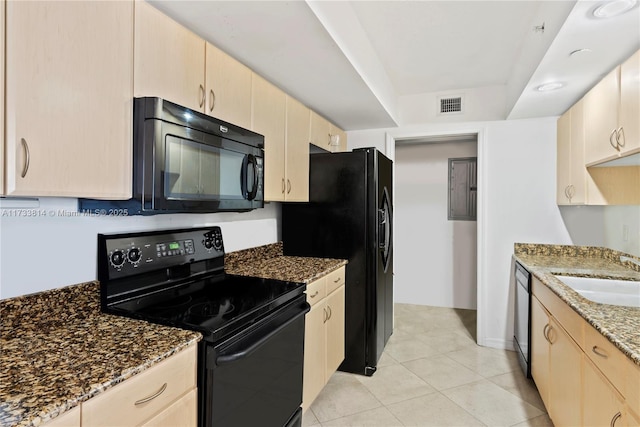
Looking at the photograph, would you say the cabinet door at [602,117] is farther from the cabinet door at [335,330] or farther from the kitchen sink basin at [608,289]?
the cabinet door at [335,330]

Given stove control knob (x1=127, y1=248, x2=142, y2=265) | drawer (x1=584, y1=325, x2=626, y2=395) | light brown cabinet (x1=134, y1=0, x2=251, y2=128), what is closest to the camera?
drawer (x1=584, y1=325, x2=626, y2=395)

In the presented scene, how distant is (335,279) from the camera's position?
2.39 meters

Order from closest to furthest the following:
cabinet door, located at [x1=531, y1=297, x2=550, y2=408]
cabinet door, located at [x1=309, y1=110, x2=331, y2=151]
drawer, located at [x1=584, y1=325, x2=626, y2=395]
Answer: drawer, located at [x1=584, y1=325, x2=626, y2=395] < cabinet door, located at [x1=531, y1=297, x2=550, y2=408] < cabinet door, located at [x1=309, y1=110, x2=331, y2=151]

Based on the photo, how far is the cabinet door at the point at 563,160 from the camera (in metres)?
2.71

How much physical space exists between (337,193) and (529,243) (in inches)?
74.7

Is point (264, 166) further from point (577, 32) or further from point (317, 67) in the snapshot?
point (577, 32)

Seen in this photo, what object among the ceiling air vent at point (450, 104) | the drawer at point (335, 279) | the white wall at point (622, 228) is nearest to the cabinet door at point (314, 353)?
the drawer at point (335, 279)

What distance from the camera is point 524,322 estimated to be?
8.61 feet

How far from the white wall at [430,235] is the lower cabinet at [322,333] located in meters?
2.18

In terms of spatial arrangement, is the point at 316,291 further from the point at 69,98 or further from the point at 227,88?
the point at 69,98

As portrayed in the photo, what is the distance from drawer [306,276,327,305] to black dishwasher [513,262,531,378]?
5.02 ft

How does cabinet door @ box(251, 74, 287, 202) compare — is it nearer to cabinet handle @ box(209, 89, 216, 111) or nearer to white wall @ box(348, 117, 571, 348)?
cabinet handle @ box(209, 89, 216, 111)

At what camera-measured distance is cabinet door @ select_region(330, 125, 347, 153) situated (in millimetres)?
3178

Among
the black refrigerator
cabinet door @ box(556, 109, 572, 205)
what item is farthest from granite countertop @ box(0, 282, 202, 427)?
cabinet door @ box(556, 109, 572, 205)
